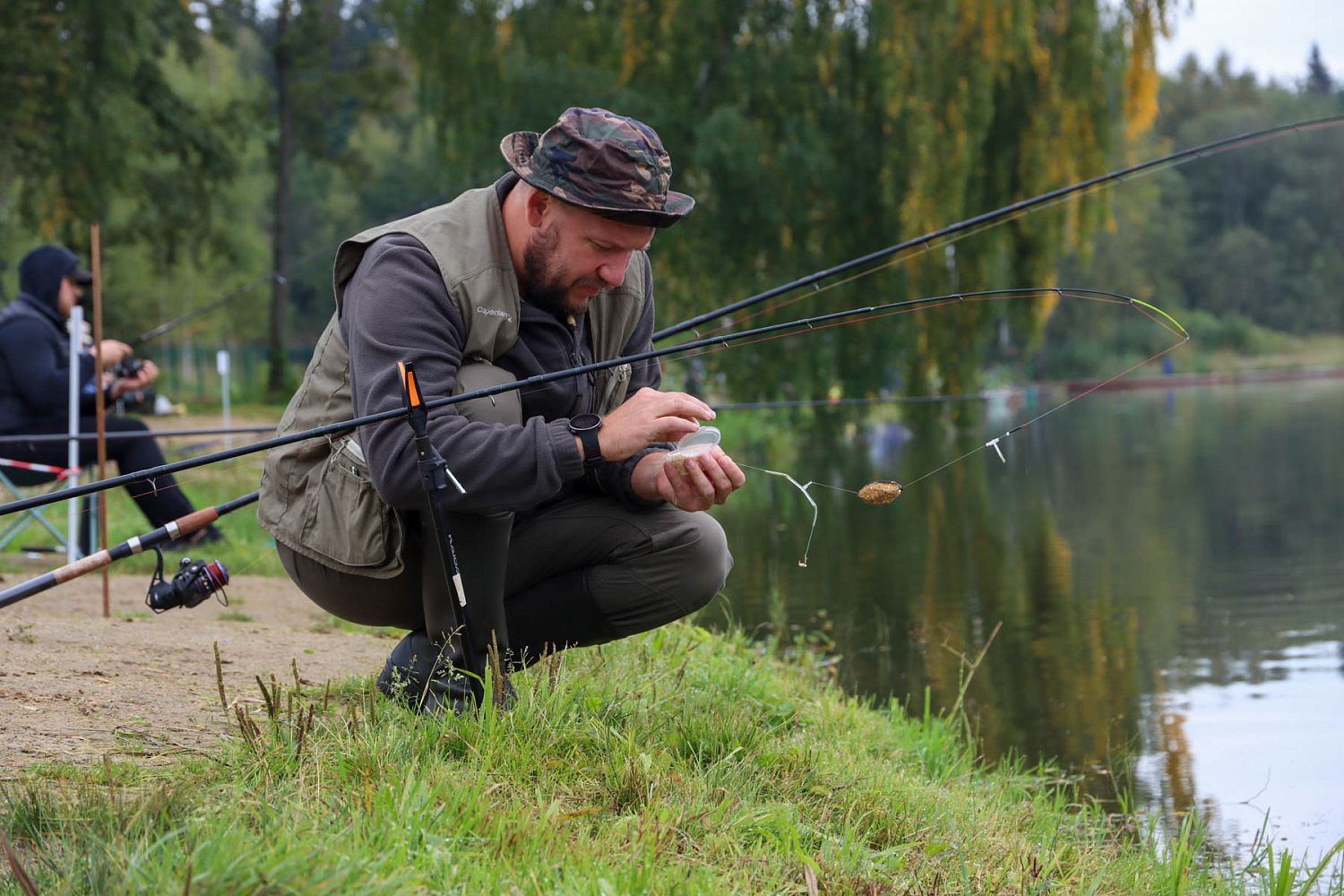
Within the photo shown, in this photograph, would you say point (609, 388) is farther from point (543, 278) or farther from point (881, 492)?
point (881, 492)

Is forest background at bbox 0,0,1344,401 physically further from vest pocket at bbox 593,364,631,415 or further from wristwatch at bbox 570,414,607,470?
wristwatch at bbox 570,414,607,470

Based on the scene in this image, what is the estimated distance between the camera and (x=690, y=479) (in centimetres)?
265

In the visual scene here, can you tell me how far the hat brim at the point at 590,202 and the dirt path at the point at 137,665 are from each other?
48.2 inches

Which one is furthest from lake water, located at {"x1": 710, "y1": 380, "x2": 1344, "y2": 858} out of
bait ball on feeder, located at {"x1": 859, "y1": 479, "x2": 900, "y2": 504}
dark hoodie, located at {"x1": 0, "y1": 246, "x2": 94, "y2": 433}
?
dark hoodie, located at {"x1": 0, "y1": 246, "x2": 94, "y2": 433}

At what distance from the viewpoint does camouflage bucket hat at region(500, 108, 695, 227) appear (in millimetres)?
2557

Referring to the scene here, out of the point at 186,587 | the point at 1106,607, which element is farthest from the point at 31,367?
the point at 1106,607

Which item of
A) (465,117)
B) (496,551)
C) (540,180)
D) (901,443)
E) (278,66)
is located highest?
(278,66)

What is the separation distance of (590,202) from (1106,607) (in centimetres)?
398

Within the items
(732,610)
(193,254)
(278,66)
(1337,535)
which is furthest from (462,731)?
(278,66)

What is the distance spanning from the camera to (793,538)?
Answer: 7844 millimetres

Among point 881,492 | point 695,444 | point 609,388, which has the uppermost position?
point 609,388

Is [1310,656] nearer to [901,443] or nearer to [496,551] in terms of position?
[496,551]

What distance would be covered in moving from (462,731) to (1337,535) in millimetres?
6698

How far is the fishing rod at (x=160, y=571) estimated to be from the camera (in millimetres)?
2365
